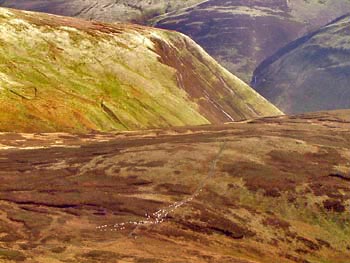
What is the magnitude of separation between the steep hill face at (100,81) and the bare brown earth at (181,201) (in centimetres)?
3016

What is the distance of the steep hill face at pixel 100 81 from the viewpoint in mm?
87812

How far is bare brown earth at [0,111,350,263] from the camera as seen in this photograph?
36812mm

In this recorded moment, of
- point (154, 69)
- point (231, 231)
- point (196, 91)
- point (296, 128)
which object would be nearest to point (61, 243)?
point (231, 231)

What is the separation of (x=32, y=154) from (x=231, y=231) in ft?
86.6

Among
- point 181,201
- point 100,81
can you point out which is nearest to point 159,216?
point 181,201

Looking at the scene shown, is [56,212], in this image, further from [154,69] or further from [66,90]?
[154,69]

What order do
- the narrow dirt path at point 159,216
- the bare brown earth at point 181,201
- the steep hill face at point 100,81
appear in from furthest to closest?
the steep hill face at point 100,81 < the narrow dirt path at point 159,216 < the bare brown earth at point 181,201

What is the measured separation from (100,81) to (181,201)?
225 feet

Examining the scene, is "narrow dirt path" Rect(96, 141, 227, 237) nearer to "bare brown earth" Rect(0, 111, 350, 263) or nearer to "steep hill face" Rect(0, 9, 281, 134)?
"bare brown earth" Rect(0, 111, 350, 263)

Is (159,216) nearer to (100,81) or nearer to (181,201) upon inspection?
(181,201)

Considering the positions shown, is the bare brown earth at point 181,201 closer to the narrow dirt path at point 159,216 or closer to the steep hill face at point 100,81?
the narrow dirt path at point 159,216

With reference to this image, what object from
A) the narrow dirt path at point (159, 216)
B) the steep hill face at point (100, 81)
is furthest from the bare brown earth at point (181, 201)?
the steep hill face at point (100, 81)

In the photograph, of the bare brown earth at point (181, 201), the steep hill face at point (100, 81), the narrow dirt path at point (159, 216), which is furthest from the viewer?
the steep hill face at point (100, 81)

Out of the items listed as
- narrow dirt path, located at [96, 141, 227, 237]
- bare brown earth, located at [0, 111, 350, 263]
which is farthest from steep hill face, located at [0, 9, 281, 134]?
narrow dirt path, located at [96, 141, 227, 237]
